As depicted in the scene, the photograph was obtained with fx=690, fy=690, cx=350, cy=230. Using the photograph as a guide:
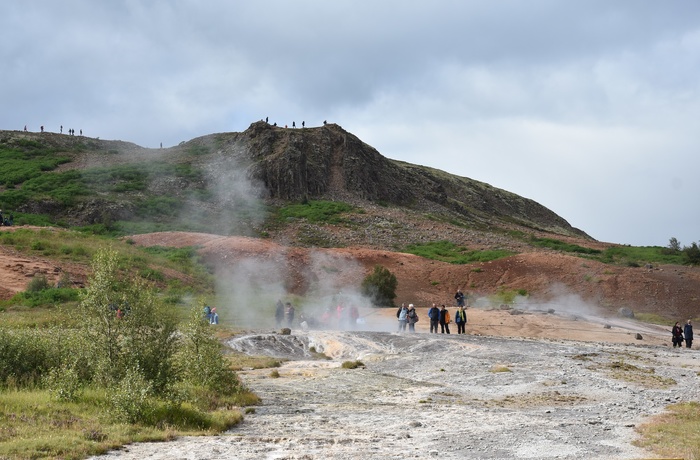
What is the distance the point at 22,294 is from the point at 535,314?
28.1 m

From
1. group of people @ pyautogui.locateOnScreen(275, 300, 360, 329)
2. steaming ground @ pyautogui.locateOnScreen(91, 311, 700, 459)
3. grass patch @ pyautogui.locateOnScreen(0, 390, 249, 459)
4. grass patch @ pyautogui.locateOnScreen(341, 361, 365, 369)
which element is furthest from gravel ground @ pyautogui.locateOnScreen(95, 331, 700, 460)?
group of people @ pyautogui.locateOnScreen(275, 300, 360, 329)

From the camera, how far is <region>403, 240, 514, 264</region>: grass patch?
2463 inches

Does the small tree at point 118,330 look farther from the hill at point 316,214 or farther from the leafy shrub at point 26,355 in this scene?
the hill at point 316,214

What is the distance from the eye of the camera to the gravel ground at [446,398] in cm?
1198

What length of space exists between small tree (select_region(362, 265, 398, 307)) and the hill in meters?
2.20

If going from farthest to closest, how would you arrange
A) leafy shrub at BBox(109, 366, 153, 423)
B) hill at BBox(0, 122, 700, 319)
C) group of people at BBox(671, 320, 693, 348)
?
1. hill at BBox(0, 122, 700, 319)
2. group of people at BBox(671, 320, 693, 348)
3. leafy shrub at BBox(109, 366, 153, 423)

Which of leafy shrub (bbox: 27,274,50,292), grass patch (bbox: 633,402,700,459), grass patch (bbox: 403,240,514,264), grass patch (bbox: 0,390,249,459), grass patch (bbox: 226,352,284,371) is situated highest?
grass patch (bbox: 403,240,514,264)

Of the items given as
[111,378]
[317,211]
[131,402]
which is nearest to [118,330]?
[111,378]

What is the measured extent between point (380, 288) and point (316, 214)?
3610cm

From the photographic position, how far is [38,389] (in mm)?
16516

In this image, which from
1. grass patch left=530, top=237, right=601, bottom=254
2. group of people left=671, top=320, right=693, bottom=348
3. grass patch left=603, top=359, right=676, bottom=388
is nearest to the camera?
grass patch left=603, top=359, right=676, bottom=388

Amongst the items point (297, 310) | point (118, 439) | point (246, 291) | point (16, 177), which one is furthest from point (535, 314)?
point (16, 177)

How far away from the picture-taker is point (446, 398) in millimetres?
18250

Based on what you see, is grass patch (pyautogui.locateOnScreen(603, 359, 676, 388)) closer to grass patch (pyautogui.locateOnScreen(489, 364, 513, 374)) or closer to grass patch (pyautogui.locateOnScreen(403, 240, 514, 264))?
grass patch (pyautogui.locateOnScreen(489, 364, 513, 374))
